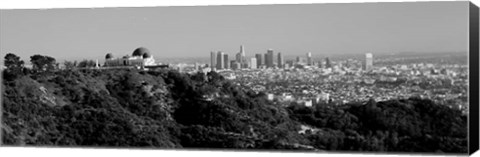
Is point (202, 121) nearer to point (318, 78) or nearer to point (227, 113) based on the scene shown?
point (227, 113)

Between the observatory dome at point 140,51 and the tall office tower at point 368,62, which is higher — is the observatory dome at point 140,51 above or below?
above

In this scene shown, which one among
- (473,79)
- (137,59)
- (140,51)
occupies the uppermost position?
(140,51)

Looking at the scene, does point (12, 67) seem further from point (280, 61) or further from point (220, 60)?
point (280, 61)

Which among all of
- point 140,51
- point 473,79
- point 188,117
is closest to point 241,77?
point 188,117

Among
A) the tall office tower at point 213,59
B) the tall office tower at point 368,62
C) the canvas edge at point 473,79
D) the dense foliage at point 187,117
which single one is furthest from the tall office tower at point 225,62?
the canvas edge at point 473,79

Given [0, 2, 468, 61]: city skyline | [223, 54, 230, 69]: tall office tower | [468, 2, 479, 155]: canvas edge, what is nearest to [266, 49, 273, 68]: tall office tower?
[0, 2, 468, 61]: city skyline

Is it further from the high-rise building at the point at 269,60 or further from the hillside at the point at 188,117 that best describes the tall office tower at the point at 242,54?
the hillside at the point at 188,117

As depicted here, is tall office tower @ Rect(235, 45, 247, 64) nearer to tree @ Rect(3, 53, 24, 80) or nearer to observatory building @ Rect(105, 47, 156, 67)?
observatory building @ Rect(105, 47, 156, 67)

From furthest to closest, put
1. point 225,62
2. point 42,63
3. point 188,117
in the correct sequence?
point 42,63
point 188,117
point 225,62
